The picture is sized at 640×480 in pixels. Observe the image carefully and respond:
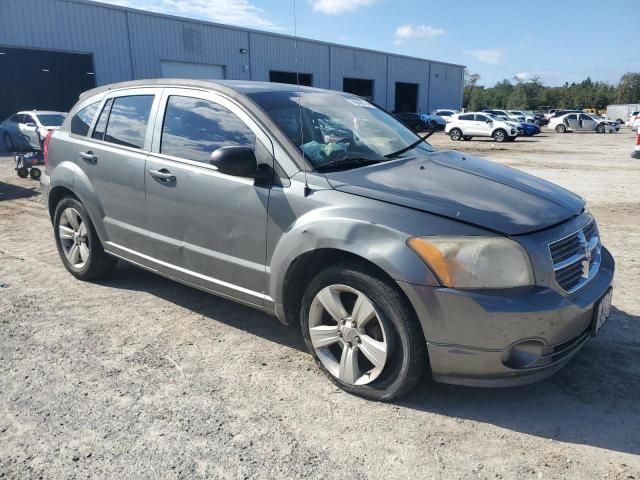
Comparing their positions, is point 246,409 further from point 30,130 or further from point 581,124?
point 581,124

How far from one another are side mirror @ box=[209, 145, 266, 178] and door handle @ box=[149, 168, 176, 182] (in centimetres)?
69

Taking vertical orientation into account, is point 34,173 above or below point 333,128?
below

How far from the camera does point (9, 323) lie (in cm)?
402

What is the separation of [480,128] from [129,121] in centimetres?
2628

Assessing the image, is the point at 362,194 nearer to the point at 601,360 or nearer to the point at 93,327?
the point at 601,360

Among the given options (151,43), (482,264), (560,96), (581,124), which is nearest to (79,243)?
(482,264)

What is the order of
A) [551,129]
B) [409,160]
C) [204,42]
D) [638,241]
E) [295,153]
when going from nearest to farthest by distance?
[295,153], [409,160], [638,241], [204,42], [551,129]

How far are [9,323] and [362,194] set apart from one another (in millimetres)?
3033

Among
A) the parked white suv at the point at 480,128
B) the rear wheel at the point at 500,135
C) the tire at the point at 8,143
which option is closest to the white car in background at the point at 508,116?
the parked white suv at the point at 480,128

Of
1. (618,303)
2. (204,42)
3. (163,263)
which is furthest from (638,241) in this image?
(204,42)

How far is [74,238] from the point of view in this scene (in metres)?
4.86

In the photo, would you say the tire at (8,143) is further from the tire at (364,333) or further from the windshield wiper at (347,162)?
the tire at (364,333)

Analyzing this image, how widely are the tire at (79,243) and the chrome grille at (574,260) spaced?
375 centimetres

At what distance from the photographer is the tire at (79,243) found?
15.2 feet
